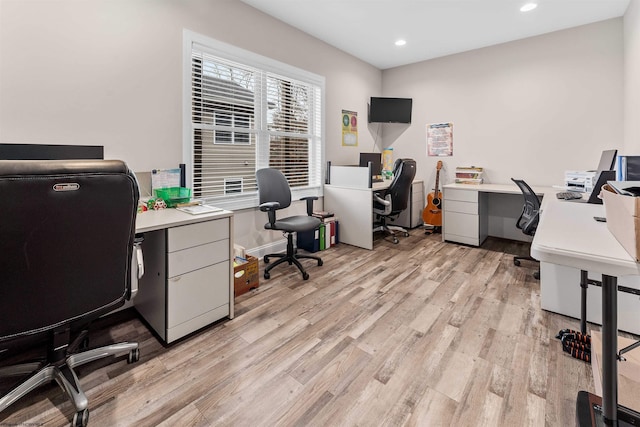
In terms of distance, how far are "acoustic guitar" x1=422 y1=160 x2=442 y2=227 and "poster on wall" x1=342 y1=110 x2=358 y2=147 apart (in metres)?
1.34

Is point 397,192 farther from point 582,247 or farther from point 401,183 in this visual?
point 582,247

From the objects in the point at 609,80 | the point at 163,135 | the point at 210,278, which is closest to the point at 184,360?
the point at 210,278

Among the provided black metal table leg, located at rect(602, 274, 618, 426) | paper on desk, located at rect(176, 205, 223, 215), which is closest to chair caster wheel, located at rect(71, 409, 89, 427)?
paper on desk, located at rect(176, 205, 223, 215)

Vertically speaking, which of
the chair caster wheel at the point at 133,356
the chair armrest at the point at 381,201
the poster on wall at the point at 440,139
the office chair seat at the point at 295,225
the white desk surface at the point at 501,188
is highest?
the poster on wall at the point at 440,139

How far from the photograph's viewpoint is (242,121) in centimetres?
312

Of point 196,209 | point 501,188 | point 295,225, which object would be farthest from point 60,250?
point 501,188

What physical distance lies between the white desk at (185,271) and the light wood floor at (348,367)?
0.12m

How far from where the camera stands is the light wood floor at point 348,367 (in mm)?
1347

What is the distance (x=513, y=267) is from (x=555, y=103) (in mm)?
2168

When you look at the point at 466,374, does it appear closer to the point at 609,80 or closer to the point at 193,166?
the point at 193,166

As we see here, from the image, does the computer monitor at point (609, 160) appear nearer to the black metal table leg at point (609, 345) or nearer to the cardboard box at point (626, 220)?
the cardboard box at point (626, 220)

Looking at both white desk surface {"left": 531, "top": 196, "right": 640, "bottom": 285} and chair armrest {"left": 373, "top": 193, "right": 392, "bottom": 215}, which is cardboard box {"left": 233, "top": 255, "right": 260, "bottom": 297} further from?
white desk surface {"left": 531, "top": 196, "right": 640, "bottom": 285}

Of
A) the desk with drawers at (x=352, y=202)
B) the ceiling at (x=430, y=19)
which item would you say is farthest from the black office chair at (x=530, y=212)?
the ceiling at (x=430, y=19)

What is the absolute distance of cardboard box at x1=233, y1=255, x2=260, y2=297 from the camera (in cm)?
249
